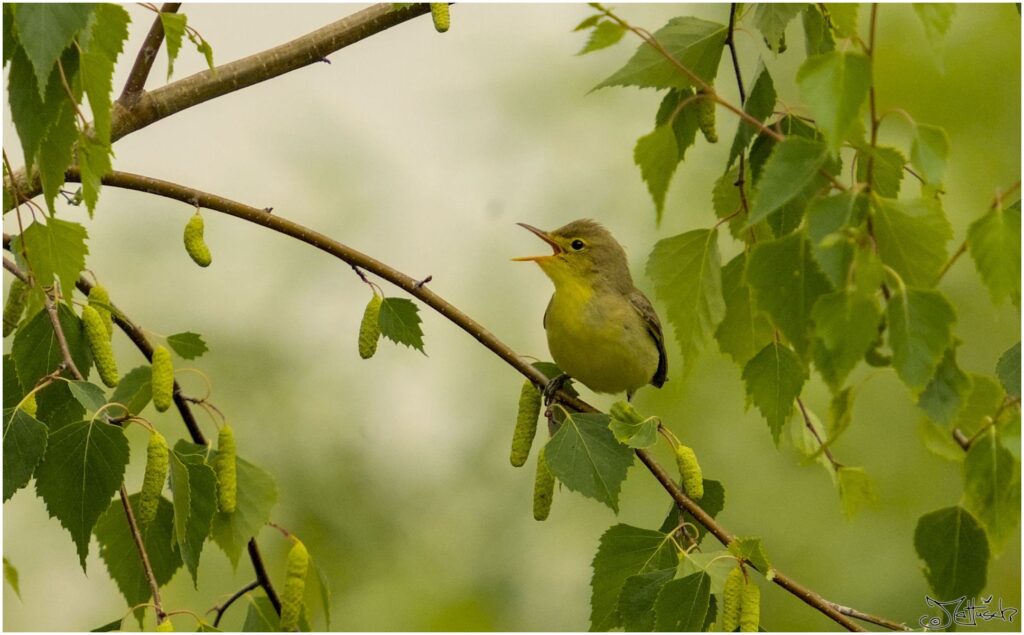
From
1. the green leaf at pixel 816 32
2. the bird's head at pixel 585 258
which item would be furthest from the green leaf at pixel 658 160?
the bird's head at pixel 585 258

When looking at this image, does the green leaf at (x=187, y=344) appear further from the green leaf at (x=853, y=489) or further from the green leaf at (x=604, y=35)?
the green leaf at (x=853, y=489)

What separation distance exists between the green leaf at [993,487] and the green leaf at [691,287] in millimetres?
568

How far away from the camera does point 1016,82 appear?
289 inches

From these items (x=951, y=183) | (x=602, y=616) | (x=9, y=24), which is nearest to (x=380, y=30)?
(x=9, y=24)

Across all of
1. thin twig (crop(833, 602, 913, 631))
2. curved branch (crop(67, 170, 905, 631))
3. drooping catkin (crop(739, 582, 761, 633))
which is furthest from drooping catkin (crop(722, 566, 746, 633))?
curved branch (crop(67, 170, 905, 631))

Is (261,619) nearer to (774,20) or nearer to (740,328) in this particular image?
(740,328)

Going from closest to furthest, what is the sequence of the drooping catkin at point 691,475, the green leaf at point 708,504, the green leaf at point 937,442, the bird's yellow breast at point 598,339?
the green leaf at point 937,442 → the drooping catkin at point 691,475 → the green leaf at point 708,504 → the bird's yellow breast at point 598,339

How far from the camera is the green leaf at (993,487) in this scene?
181 centimetres

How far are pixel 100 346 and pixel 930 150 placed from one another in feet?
5.46

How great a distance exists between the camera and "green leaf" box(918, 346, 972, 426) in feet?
5.58

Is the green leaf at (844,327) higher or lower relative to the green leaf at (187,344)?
lower

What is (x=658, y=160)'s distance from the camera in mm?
2229

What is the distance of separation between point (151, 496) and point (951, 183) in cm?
663

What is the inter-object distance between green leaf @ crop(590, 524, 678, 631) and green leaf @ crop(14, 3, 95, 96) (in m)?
1.45
